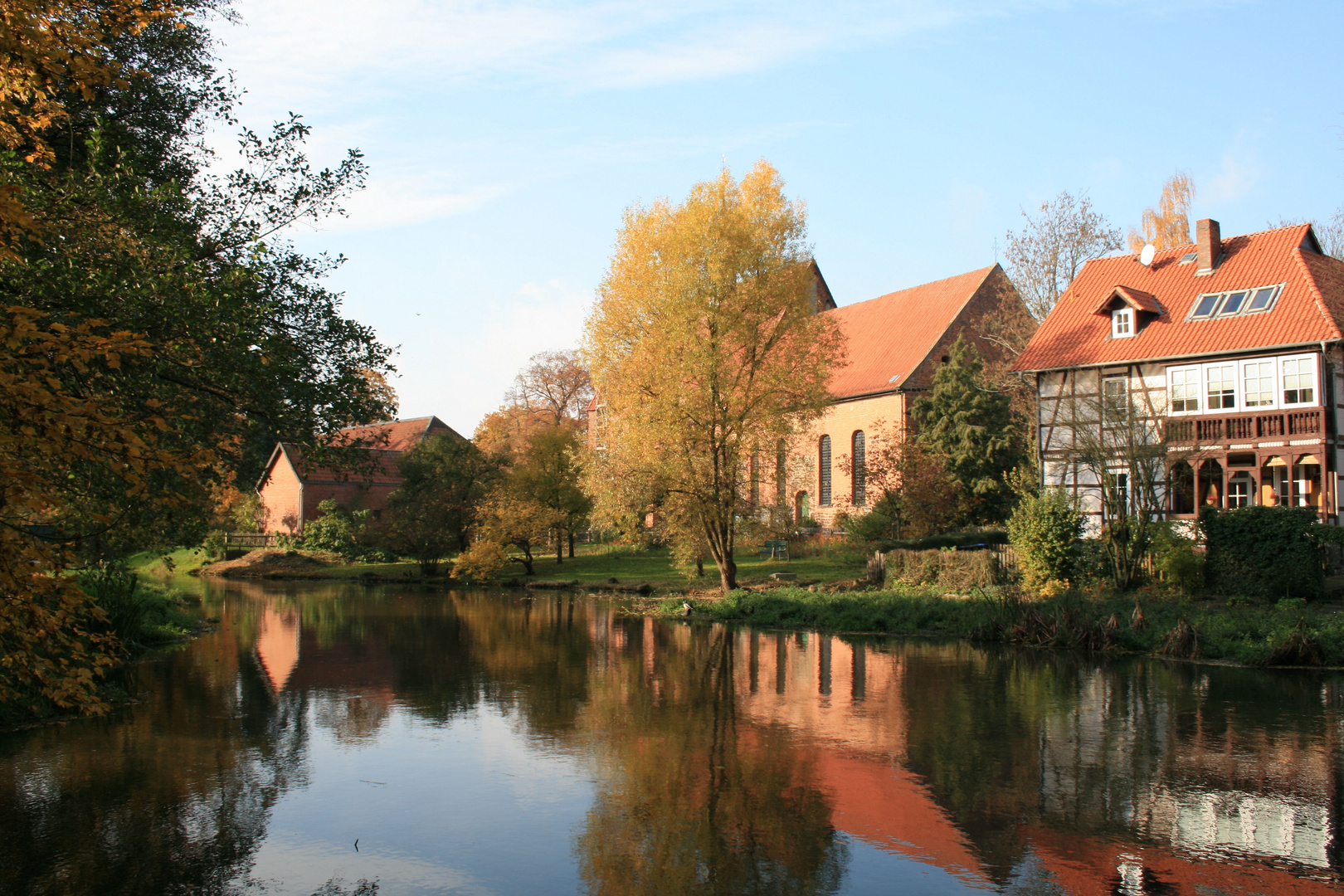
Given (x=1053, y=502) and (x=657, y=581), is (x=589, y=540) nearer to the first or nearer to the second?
(x=657, y=581)

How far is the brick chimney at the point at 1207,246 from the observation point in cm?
3005

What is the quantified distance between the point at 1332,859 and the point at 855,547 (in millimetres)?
26268

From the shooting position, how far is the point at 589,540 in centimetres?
5384

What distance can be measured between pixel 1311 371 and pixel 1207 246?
6.22 m

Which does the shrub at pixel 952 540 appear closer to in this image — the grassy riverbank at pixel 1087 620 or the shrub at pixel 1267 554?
the grassy riverbank at pixel 1087 620

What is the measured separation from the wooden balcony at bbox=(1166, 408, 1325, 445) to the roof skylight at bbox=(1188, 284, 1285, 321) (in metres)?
3.28

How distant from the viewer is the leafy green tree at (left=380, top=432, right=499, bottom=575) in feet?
130

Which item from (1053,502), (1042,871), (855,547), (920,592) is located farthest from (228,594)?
(1042,871)

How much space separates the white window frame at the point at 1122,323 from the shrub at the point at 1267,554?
1078cm

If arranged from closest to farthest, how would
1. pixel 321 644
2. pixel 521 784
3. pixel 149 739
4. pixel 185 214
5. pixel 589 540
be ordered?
1. pixel 521 784
2. pixel 149 739
3. pixel 185 214
4. pixel 321 644
5. pixel 589 540

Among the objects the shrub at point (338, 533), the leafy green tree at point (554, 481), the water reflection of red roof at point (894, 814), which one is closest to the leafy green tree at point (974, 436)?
the leafy green tree at point (554, 481)

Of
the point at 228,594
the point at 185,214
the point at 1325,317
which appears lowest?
the point at 228,594

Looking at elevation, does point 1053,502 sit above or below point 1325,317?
below

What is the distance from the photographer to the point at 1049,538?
21.0 m
